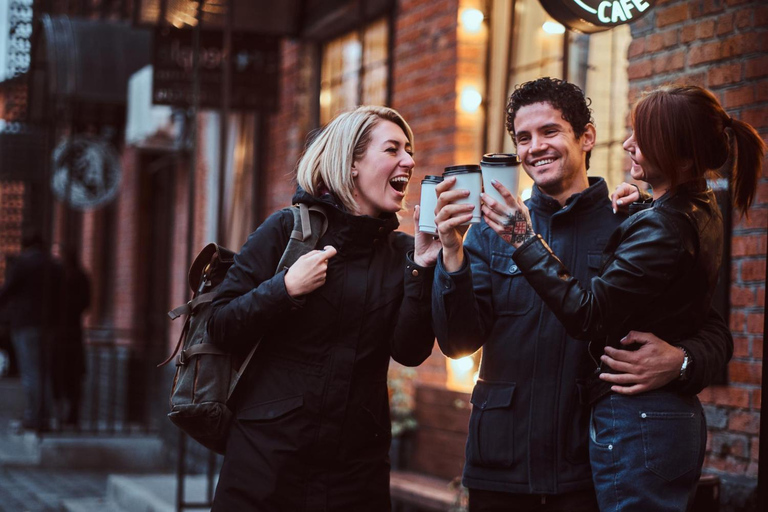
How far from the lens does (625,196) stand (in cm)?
293

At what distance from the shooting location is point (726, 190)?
13.8ft

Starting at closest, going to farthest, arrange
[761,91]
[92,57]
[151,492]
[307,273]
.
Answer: [307,273], [761,91], [151,492], [92,57]

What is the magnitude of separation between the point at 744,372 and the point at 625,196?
5.67 feet

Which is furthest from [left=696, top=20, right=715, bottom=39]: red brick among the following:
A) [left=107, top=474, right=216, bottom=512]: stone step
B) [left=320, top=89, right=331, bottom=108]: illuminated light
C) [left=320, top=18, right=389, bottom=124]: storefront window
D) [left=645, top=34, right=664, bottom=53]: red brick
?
[left=320, top=89, right=331, bottom=108]: illuminated light

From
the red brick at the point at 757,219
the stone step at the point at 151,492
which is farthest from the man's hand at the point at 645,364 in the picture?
the stone step at the point at 151,492

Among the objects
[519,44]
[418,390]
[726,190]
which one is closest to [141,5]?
[519,44]

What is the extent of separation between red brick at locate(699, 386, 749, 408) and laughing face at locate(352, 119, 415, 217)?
193cm

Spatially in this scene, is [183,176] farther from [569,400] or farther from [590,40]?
[569,400]

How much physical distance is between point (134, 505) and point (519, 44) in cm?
407

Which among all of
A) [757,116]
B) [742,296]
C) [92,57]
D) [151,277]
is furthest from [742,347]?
[151,277]

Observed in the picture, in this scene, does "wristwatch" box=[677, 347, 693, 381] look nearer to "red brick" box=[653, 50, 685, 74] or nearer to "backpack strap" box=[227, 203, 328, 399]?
"backpack strap" box=[227, 203, 328, 399]

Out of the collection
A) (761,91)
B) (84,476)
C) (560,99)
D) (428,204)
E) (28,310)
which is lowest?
(84,476)

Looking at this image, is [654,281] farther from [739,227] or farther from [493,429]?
[739,227]

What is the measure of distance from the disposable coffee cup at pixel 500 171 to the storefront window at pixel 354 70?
4.90 metres
